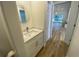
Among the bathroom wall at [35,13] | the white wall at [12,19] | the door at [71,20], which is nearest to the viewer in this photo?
the white wall at [12,19]

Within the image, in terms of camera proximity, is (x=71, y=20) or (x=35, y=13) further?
(x=35, y=13)

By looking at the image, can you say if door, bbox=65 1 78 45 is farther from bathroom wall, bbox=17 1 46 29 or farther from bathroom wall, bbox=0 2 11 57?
bathroom wall, bbox=0 2 11 57

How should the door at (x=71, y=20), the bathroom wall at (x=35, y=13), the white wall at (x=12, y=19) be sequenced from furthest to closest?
the bathroom wall at (x=35, y=13)
the door at (x=71, y=20)
the white wall at (x=12, y=19)

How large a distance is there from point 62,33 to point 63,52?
0.37m

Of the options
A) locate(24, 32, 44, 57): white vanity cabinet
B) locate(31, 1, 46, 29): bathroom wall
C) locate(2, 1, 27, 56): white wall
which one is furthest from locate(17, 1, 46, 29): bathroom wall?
locate(2, 1, 27, 56): white wall

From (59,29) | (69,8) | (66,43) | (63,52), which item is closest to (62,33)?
(59,29)

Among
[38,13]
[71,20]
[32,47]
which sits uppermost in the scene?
[38,13]

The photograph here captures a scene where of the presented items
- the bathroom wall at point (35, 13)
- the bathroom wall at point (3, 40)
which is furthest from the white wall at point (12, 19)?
the bathroom wall at point (35, 13)

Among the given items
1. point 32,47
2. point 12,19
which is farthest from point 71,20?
point 12,19

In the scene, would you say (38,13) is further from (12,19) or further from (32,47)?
(12,19)

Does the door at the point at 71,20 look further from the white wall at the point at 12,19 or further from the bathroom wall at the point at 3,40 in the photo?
the bathroom wall at the point at 3,40

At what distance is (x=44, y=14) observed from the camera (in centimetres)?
220

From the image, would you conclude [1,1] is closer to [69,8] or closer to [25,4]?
[69,8]

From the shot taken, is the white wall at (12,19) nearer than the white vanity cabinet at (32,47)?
Yes
